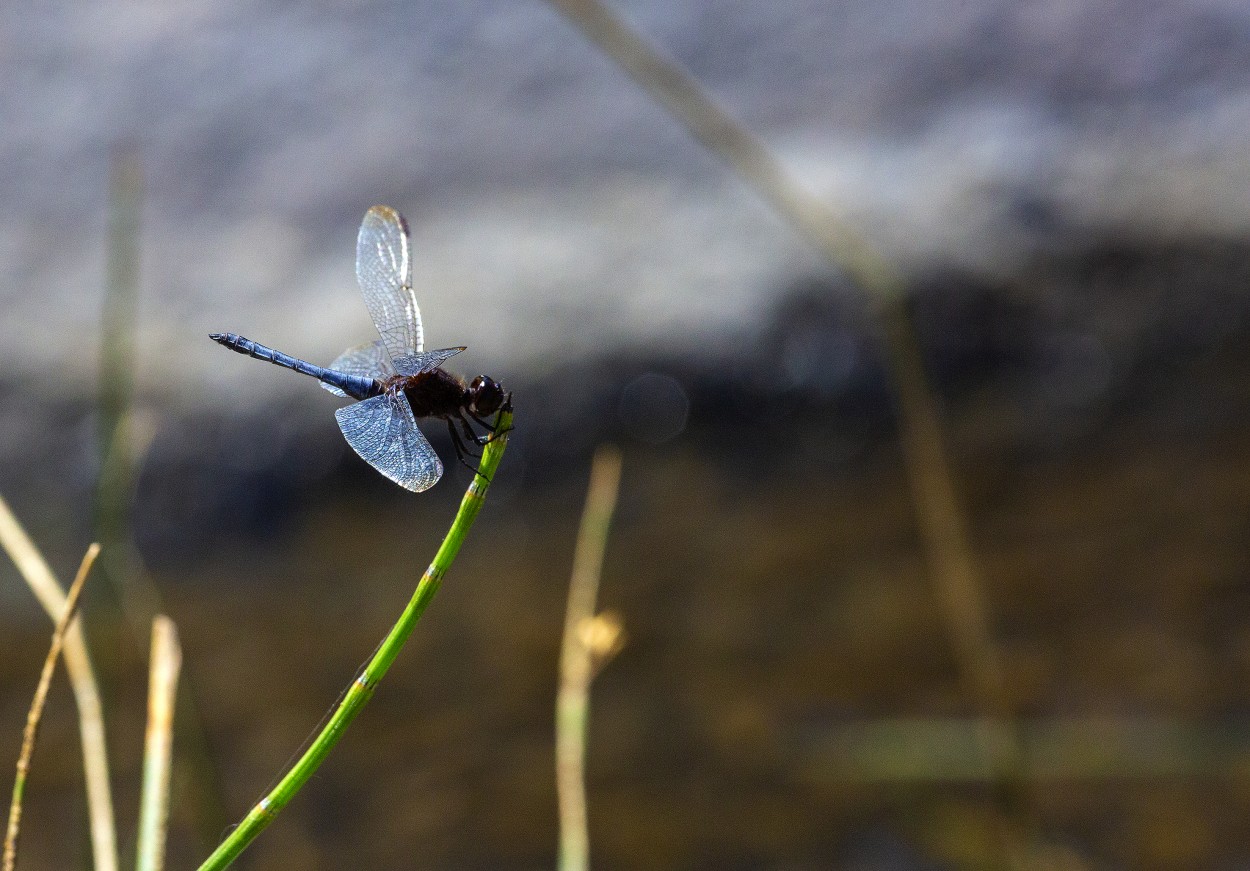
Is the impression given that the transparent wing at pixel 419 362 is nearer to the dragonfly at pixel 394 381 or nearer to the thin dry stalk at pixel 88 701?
the dragonfly at pixel 394 381

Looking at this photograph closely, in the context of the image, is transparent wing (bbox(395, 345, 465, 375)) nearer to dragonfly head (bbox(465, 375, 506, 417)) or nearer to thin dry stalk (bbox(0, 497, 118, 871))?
dragonfly head (bbox(465, 375, 506, 417))

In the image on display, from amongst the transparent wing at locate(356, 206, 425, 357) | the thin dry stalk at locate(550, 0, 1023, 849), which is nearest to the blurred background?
the thin dry stalk at locate(550, 0, 1023, 849)

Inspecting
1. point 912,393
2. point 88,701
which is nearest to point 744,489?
point 912,393

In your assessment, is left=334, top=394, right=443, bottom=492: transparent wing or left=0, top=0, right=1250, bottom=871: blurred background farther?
left=0, top=0, right=1250, bottom=871: blurred background

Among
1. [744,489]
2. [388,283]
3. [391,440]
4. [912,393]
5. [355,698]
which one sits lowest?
[355,698]

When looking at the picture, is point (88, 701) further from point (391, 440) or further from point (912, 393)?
point (912, 393)

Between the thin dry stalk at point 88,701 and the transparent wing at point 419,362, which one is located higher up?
the transparent wing at point 419,362

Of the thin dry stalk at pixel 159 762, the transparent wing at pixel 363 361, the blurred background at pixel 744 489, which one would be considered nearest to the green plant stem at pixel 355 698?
the thin dry stalk at pixel 159 762
